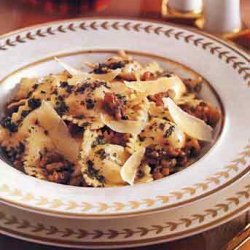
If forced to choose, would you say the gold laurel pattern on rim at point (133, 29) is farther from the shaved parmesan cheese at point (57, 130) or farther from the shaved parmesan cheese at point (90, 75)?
the shaved parmesan cheese at point (57, 130)

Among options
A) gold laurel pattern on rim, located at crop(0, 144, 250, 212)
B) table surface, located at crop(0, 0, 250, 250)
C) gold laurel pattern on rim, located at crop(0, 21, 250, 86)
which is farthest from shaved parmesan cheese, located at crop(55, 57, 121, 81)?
table surface, located at crop(0, 0, 250, 250)

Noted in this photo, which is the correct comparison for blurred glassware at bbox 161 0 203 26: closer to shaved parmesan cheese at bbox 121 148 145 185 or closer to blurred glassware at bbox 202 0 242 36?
blurred glassware at bbox 202 0 242 36

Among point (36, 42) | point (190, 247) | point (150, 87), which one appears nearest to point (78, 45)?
point (36, 42)

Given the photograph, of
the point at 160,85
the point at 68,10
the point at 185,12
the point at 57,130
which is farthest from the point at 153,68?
the point at 68,10

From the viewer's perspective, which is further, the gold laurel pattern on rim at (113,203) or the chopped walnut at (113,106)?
the chopped walnut at (113,106)

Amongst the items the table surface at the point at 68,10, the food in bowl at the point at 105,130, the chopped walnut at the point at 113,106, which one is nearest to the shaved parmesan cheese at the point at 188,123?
the food in bowl at the point at 105,130

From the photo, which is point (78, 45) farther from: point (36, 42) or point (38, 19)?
point (38, 19)

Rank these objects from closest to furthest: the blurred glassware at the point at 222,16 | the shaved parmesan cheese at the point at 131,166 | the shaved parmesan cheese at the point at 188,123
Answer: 1. the shaved parmesan cheese at the point at 131,166
2. the shaved parmesan cheese at the point at 188,123
3. the blurred glassware at the point at 222,16
